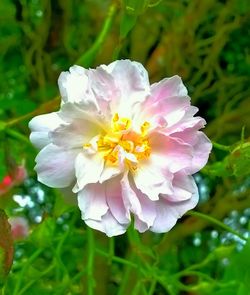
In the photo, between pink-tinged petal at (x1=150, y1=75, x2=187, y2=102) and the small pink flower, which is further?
the small pink flower

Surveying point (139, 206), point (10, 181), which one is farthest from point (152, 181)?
point (10, 181)

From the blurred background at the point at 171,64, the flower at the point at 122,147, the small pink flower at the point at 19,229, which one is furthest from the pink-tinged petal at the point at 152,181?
the blurred background at the point at 171,64

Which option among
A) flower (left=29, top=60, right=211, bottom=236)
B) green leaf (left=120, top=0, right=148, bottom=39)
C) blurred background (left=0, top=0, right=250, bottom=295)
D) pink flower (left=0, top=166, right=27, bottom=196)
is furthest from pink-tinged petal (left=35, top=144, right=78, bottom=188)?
blurred background (left=0, top=0, right=250, bottom=295)

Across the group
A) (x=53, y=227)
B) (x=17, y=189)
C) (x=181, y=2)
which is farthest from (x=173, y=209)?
(x=181, y=2)

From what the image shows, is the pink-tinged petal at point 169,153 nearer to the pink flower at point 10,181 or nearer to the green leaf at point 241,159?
the green leaf at point 241,159

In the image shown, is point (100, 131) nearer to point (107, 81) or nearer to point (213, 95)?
point (107, 81)

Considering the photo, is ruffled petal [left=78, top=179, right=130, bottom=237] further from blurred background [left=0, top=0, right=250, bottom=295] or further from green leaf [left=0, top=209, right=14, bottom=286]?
blurred background [left=0, top=0, right=250, bottom=295]
